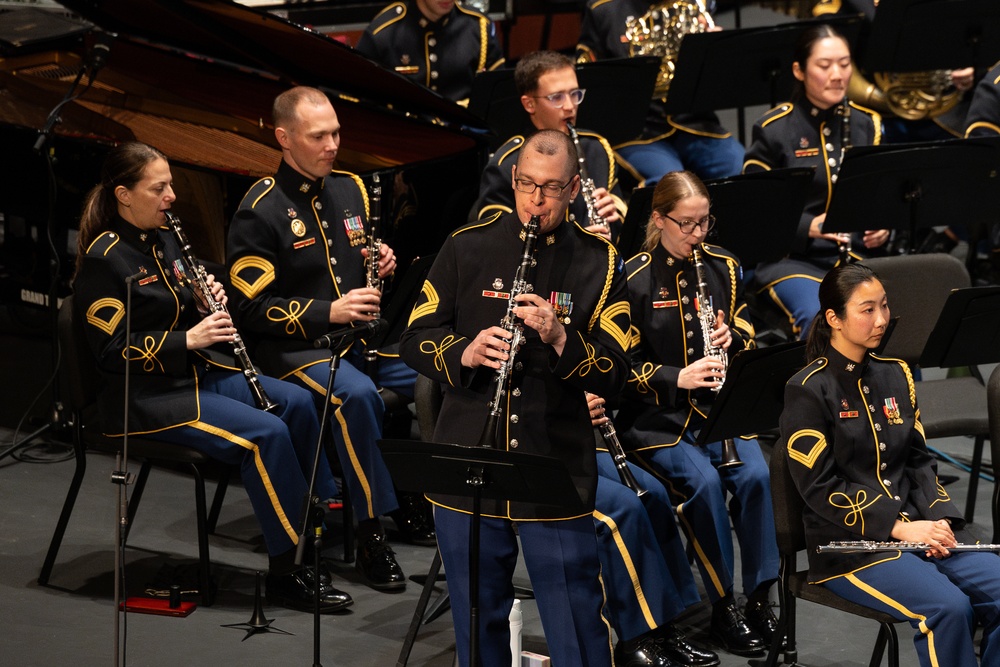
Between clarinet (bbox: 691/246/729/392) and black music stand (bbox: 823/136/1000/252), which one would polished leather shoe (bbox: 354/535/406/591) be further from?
black music stand (bbox: 823/136/1000/252)

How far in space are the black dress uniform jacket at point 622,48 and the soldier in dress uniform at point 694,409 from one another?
198cm

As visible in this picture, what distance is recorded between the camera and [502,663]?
3.51 metres

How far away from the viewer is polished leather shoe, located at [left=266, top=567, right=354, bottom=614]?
14.8ft

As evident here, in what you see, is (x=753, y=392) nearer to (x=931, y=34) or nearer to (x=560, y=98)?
(x=560, y=98)

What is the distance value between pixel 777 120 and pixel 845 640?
2474 millimetres

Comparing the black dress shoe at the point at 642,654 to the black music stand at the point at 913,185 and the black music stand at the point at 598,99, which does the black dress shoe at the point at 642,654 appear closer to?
the black music stand at the point at 913,185

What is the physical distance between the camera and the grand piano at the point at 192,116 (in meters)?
5.43

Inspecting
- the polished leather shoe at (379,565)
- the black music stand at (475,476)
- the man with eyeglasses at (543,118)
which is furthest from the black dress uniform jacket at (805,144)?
the black music stand at (475,476)

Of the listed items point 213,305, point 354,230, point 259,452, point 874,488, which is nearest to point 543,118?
point 354,230

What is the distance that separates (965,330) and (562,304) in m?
1.82

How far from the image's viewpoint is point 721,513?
436 cm

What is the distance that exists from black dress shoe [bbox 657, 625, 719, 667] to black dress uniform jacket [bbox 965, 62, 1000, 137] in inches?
127

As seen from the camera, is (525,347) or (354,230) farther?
(354,230)

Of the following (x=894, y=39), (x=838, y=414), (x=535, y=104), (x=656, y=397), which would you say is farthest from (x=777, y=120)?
(x=838, y=414)
